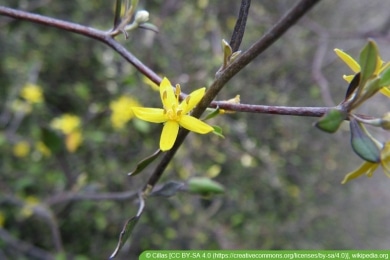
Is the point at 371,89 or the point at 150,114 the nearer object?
the point at 371,89

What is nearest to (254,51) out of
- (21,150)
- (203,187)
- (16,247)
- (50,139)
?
(203,187)

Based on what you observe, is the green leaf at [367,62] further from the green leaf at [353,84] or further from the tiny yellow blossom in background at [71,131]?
the tiny yellow blossom in background at [71,131]

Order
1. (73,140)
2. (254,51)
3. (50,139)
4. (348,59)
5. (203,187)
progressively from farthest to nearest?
1. (73,140)
2. (50,139)
3. (203,187)
4. (348,59)
5. (254,51)

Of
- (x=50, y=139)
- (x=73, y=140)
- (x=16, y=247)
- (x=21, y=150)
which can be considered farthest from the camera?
(x=21, y=150)

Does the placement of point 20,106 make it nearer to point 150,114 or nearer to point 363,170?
point 150,114

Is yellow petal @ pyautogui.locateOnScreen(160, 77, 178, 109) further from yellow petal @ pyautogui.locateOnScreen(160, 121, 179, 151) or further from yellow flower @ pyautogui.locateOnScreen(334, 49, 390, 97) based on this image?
yellow flower @ pyautogui.locateOnScreen(334, 49, 390, 97)

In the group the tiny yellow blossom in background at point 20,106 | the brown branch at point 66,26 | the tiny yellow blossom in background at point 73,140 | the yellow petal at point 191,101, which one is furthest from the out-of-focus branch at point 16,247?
the yellow petal at point 191,101
